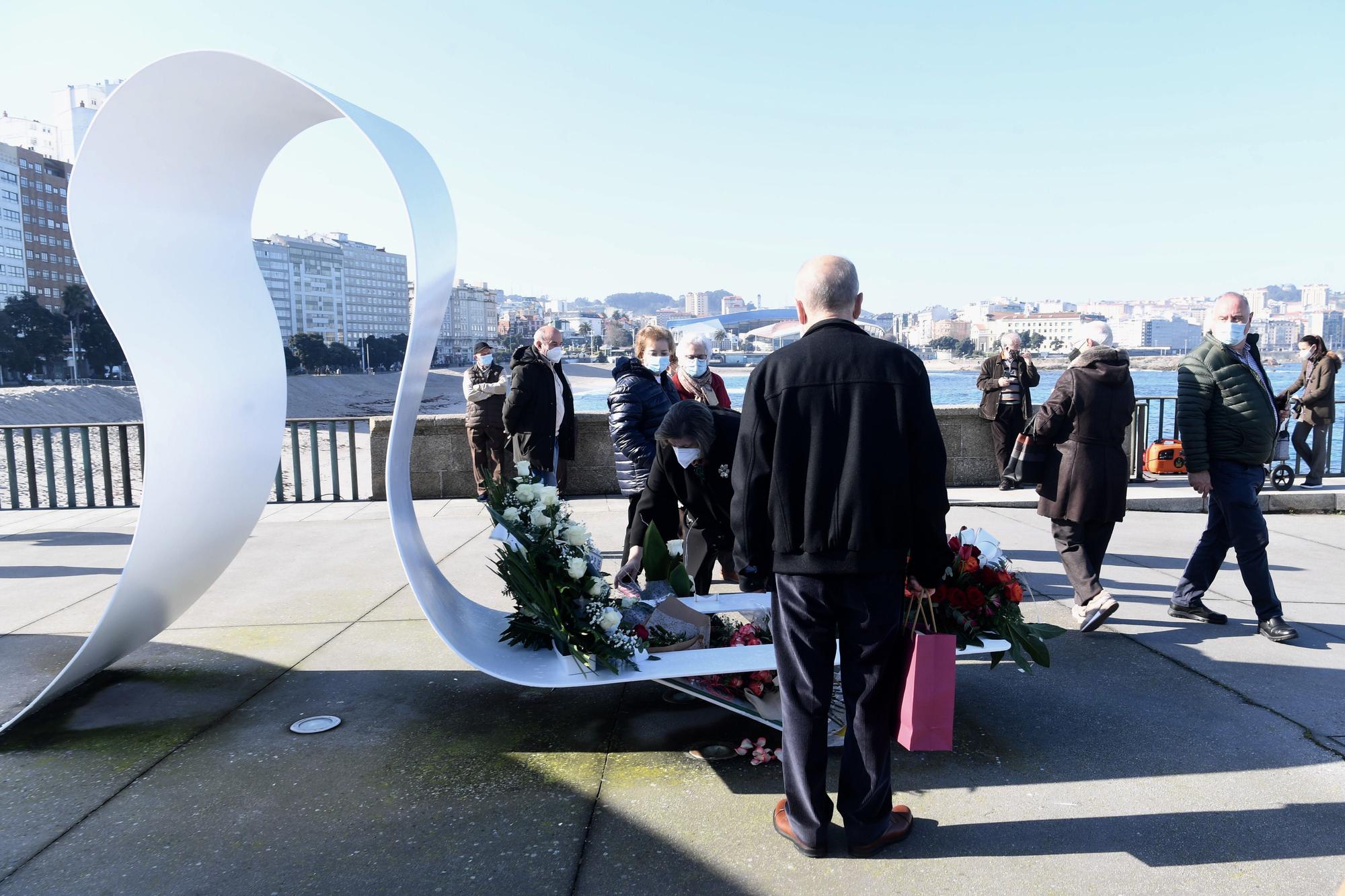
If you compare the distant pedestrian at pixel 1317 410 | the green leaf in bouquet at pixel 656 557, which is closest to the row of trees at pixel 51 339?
the distant pedestrian at pixel 1317 410

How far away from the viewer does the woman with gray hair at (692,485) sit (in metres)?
4.40

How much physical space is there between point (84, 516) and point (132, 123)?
7.92m

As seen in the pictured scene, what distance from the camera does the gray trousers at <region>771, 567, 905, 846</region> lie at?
9.14 ft

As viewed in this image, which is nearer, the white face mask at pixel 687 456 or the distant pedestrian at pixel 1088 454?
the white face mask at pixel 687 456

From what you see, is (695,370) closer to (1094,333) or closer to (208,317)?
(1094,333)

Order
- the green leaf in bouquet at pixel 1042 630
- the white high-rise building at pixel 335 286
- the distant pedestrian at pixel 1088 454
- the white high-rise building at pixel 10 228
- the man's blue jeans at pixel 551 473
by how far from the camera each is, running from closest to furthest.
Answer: the green leaf in bouquet at pixel 1042 630
the distant pedestrian at pixel 1088 454
the man's blue jeans at pixel 551 473
the white high-rise building at pixel 10 228
the white high-rise building at pixel 335 286

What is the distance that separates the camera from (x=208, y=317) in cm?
448

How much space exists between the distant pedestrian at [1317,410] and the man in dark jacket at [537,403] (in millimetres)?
9355

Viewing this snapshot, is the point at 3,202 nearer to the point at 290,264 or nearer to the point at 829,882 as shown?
the point at 290,264

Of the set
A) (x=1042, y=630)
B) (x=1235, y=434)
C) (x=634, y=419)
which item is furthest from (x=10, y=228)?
(x=1042, y=630)

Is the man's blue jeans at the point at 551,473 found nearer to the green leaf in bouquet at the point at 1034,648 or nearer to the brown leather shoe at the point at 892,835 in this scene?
the green leaf in bouquet at the point at 1034,648

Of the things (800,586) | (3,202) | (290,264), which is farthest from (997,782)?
(3,202)

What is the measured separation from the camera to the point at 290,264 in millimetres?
109438

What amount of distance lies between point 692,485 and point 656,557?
422 mm
